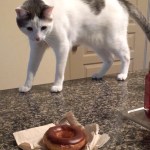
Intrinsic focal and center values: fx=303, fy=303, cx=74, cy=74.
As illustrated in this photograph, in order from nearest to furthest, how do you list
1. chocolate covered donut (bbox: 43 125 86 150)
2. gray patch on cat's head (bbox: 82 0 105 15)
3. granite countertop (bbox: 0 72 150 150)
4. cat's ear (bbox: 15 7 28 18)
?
chocolate covered donut (bbox: 43 125 86 150) → granite countertop (bbox: 0 72 150 150) → cat's ear (bbox: 15 7 28 18) → gray patch on cat's head (bbox: 82 0 105 15)

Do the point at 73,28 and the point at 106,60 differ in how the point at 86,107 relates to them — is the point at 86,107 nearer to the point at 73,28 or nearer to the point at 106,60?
the point at 73,28

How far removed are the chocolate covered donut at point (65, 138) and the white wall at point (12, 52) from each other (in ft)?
4.77

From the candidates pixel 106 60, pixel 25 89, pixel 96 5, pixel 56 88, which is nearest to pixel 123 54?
pixel 106 60

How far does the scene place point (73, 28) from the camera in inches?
56.3

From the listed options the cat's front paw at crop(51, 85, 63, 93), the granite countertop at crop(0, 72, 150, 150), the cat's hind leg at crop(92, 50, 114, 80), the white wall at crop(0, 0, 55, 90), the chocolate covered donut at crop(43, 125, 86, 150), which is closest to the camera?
the chocolate covered donut at crop(43, 125, 86, 150)

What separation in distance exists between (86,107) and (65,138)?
1.13ft

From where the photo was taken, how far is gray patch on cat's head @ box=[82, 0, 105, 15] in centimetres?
149

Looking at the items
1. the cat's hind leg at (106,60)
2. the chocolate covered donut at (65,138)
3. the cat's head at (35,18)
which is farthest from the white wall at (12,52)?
the chocolate covered donut at (65,138)

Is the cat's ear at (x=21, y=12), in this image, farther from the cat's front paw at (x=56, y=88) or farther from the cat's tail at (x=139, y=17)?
the cat's tail at (x=139, y=17)

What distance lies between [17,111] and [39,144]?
1.00 ft

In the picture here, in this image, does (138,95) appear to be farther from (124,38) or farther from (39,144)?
(39,144)

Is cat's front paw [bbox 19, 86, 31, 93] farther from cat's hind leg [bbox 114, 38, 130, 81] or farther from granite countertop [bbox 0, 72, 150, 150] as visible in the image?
cat's hind leg [bbox 114, 38, 130, 81]

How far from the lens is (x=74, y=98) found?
1204 mm

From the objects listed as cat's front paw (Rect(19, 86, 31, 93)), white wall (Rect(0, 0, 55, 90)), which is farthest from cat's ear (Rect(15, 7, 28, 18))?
white wall (Rect(0, 0, 55, 90))
